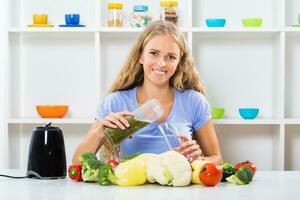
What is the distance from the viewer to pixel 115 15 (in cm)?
379

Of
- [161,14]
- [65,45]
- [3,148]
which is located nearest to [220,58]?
[161,14]

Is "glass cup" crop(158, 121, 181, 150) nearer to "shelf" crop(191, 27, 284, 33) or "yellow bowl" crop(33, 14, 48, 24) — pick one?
"shelf" crop(191, 27, 284, 33)

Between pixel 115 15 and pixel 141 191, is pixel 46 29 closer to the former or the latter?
pixel 115 15

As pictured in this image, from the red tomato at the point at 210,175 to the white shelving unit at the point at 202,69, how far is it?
6.66 feet

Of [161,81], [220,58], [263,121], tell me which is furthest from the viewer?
[220,58]

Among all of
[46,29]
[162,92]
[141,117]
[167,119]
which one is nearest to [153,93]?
[162,92]

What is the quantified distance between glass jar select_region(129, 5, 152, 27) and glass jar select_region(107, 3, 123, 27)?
0.24ft

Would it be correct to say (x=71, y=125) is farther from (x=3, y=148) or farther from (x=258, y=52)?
(x=258, y=52)

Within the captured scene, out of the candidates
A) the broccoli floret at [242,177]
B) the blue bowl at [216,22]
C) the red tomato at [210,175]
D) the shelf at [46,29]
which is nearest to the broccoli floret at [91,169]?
the red tomato at [210,175]

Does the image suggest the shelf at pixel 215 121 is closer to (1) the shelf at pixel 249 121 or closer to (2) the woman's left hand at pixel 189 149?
(1) the shelf at pixel 249 121

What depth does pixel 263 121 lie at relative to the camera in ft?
12.2

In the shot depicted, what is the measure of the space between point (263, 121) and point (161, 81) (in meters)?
1.08

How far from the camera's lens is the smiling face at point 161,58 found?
111 inches

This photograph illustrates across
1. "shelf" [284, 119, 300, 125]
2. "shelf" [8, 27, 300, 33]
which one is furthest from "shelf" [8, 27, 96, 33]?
"shelf" [284, 119, 300, 125]
